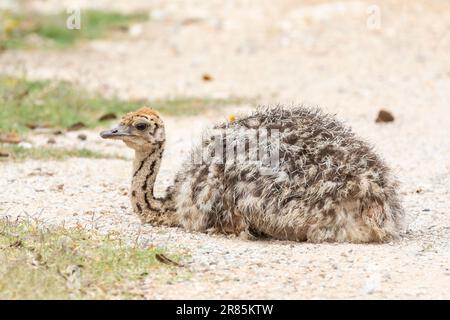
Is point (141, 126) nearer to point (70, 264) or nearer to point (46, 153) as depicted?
point (70, 264)

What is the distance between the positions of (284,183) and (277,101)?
19.7 ft

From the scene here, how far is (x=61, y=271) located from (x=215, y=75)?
9.21m

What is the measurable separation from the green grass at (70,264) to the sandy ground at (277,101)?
0.19m

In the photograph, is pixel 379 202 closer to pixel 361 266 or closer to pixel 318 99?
pixel 361 266

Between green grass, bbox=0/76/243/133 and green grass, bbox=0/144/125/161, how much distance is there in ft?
3.06

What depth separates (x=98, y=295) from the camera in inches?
225

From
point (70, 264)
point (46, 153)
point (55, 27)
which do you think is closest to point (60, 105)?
point (46, 153)

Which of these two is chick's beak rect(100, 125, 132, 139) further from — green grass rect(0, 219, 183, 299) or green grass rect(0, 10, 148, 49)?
green grass rect(0, 10, 148, 49)

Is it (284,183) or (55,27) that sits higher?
(55,27)

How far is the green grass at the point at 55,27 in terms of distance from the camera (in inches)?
656

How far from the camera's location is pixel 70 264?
6039 millimetres

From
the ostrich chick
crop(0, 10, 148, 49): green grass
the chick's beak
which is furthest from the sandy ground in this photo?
the chick's beak

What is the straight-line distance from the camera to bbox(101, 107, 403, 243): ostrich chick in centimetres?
696
